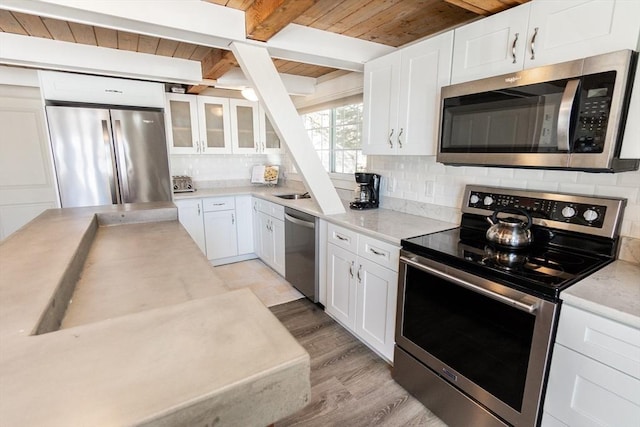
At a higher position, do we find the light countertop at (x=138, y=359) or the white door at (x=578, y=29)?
the white door at (x=578, y=29)

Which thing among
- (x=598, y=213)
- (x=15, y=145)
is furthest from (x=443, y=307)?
(x=15, y=145)

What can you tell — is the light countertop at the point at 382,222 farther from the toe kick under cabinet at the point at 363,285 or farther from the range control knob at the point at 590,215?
the range control knob at the point at 590,215

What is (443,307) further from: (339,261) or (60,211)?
(60,211)

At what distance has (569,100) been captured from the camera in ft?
4.24

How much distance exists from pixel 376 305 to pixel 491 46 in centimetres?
162

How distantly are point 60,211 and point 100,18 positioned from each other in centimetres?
135

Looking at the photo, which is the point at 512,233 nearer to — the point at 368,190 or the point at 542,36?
the point at 542,36

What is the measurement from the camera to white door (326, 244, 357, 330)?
89.5 inches

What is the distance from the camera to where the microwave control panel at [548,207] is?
1.49 meters

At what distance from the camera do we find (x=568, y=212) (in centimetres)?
156

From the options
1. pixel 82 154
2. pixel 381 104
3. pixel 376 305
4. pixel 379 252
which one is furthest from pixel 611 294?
pixel 82 154

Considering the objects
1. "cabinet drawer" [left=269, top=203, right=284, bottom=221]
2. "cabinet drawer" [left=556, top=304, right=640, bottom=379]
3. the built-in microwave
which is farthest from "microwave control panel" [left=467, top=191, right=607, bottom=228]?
"cabinet drawer" [left=269, top=203, right=284, bottom=221]

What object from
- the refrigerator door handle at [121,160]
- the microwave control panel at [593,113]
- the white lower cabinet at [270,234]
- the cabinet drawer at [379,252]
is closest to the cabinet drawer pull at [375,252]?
Answer: the cabinet drawer at [379,252]

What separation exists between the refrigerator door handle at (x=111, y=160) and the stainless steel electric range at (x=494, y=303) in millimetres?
2902
